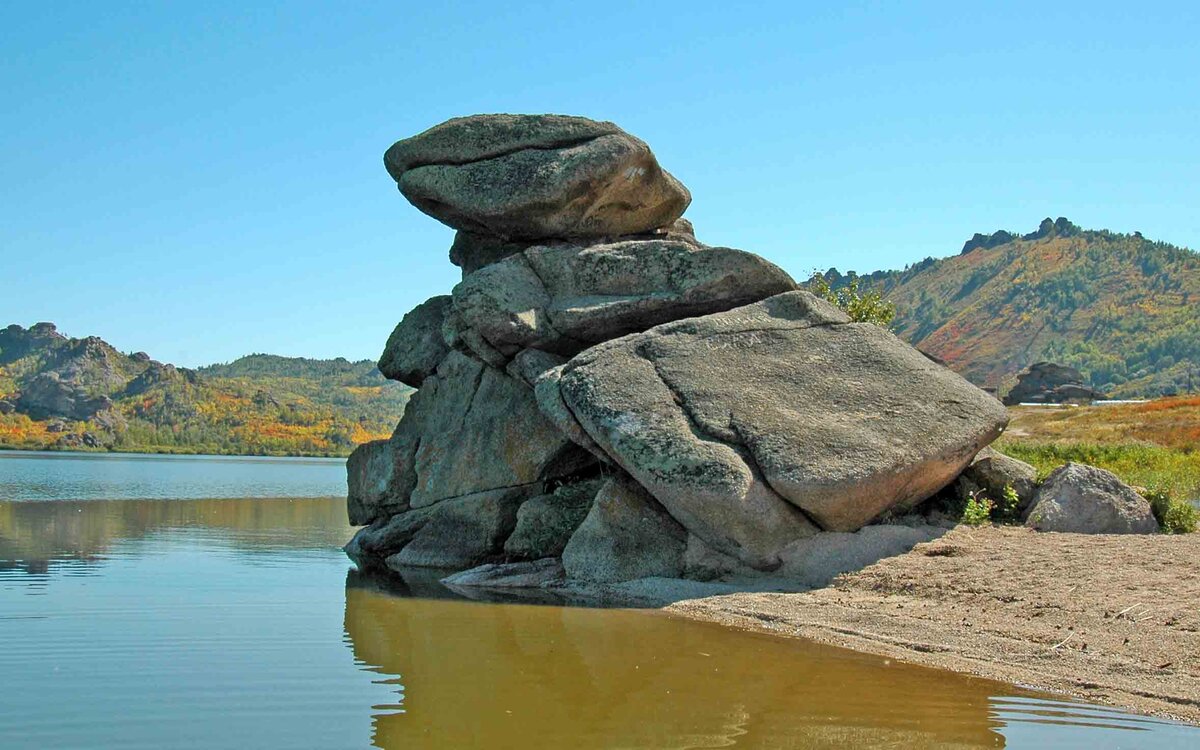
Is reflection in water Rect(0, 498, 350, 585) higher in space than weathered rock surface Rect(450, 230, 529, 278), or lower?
lower

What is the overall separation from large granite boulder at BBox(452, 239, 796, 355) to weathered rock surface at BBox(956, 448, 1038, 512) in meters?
5.76

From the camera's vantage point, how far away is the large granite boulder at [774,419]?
755 inches

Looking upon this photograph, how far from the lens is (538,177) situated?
86.4ft

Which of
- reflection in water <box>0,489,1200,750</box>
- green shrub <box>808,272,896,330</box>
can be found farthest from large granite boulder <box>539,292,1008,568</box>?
green shrub <box>808,272,896,330</box>

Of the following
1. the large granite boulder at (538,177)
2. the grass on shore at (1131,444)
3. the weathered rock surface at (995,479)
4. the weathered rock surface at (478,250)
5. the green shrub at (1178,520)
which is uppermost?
the large granite boulder at (538,177)

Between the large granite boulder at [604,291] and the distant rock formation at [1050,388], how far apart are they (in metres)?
99.8

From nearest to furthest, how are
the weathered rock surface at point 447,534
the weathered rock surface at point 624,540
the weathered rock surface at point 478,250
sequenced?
the weathered rock surface at point 624,540 < the weathered rock surface at point 447,534 < the weathered rock surface at point 478,250

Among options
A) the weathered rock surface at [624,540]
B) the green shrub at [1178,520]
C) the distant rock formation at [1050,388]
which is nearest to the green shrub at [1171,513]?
the green shrub at [1178,520]

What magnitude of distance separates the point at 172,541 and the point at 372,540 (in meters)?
6.62

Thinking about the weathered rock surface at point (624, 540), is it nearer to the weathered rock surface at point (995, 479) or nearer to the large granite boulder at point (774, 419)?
the large granite boulder at point (774, 419)

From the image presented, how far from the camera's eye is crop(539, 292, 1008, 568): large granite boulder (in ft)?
62.9

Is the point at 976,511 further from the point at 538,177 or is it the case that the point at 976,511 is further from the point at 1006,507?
the point at 538,177

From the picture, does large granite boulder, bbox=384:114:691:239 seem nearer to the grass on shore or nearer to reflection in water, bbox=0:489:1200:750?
reflection in water, bbox=0:489:1200:750

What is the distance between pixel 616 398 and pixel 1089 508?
9.57 m
